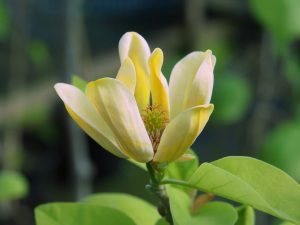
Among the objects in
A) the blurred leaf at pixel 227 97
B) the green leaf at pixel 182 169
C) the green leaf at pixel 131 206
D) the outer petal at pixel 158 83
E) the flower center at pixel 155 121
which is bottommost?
the blurred leaf at pixel 227 97

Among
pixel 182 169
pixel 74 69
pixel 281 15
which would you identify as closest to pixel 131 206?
pixel 182 169

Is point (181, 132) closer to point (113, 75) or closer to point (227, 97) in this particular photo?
point (227, 97)

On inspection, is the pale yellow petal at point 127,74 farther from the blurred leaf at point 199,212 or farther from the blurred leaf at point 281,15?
the blurred leaf at point 281,15

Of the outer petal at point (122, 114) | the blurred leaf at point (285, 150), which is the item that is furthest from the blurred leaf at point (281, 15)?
the outer petal at point (122, 114)

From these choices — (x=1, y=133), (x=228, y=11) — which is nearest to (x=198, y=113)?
(x=1, y=133)

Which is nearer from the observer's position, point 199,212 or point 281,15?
point 199,212

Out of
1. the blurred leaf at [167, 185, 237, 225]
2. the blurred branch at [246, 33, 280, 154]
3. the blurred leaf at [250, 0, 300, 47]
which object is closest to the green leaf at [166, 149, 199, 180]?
the blurred leaf at [167, 185, 237, 225]

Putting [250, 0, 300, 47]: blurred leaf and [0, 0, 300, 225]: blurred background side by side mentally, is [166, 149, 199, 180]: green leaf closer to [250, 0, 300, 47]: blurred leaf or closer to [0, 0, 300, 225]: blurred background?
[0, 0, 300, 225]: blurred background
